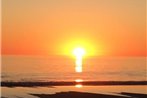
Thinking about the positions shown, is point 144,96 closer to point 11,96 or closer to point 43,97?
point 43,97

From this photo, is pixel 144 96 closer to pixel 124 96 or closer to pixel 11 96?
pixel 124 96

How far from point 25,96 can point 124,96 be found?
7.61m

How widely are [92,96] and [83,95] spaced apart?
837 mm

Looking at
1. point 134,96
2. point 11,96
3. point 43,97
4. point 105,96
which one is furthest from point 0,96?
point 134,96

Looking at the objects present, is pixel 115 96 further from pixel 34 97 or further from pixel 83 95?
pixel 34 97

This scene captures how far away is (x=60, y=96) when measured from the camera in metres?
30.8

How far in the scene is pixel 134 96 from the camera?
31.6 metres

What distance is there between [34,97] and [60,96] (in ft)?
7.05

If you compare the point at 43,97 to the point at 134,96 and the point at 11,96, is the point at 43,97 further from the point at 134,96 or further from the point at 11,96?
the point at 134,96

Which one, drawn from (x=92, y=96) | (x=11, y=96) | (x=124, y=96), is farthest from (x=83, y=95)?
(x=11, y=96)

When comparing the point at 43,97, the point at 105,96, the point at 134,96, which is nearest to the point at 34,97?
the point at 43,97

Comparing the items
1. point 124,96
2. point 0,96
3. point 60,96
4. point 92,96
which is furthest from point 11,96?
point 124,96

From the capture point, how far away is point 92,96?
30734 mm

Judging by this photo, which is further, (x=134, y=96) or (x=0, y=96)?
(x=134, y=96)
